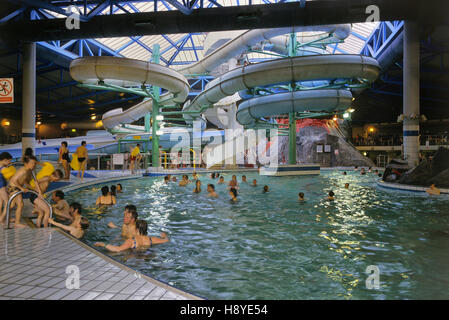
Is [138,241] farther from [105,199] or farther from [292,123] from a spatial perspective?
[292,123]

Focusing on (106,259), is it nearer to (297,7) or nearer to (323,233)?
(323,233)

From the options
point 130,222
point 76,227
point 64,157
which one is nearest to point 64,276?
point 130,222

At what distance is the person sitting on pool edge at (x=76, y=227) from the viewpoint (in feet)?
15.1

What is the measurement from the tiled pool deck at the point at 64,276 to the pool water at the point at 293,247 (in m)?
0.54

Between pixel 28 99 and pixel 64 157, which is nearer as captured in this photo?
pixel 64 157

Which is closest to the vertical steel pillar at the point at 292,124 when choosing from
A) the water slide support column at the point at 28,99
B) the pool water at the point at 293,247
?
the pool water at the point at 293,247

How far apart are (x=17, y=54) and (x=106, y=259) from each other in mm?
20398

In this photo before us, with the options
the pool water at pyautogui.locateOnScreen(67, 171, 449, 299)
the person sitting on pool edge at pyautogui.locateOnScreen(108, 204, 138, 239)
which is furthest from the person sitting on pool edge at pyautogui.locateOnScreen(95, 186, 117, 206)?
the person sitting on pool edge at pyautogui.locateOnScreen(108, 204, 138, 239)

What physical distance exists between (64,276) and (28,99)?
40.7 ft

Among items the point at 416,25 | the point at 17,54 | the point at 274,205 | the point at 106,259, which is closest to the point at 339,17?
the point at 416,25

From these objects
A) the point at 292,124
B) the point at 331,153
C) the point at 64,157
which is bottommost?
the point at 64,157

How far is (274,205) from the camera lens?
8055mm

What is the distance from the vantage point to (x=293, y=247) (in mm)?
4328

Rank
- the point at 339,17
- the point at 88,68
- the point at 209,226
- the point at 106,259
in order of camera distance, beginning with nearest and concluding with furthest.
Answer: the point at 106,259 → the point at 209,226 → the point at 339,17 → the point at 88,68
